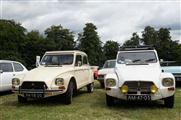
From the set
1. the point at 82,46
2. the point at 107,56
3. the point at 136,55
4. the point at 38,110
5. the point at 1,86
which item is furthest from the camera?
the point at 107,56

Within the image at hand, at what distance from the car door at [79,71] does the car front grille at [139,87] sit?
3.13 meters

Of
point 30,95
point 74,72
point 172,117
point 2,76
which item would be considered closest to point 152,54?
point 74,72

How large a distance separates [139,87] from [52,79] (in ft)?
9.40

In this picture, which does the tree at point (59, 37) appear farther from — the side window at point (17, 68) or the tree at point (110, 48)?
the side window at point (17, 68)

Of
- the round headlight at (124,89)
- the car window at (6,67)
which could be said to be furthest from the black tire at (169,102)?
the car window at (6,67)

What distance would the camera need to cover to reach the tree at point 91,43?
80188mm

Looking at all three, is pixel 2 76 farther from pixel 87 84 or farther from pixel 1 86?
pixel 87 84

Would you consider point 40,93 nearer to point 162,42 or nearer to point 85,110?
point 85,110

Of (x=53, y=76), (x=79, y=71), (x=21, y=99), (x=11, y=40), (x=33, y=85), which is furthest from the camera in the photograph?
(x=11, y=40)

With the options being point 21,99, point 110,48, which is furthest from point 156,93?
point 110,48

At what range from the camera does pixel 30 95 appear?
1197 centimetres

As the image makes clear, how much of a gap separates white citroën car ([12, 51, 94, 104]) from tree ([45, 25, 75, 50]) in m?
69.7

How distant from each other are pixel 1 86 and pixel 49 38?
71319 mm

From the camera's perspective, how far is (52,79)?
12031mm
